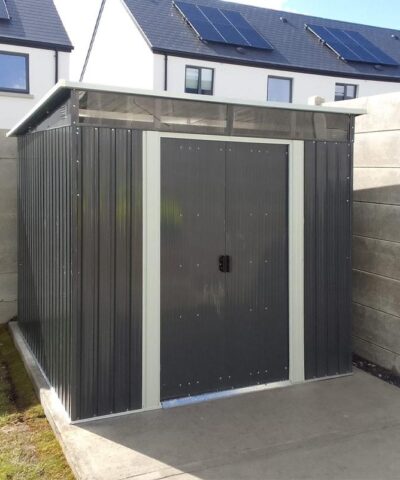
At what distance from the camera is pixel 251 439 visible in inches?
138

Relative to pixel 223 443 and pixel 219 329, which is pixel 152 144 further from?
pixel 223 443

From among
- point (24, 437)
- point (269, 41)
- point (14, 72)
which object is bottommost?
point (24, 437)

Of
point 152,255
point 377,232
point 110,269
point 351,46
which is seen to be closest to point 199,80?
point 351,46

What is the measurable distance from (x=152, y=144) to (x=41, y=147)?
1.25m

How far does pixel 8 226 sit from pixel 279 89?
12.1 metres

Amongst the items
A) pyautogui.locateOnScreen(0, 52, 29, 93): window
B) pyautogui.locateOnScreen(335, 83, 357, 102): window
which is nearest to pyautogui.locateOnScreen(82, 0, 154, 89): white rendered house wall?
pyautogui.locateOnScreen(0, 52, 29, 93): window

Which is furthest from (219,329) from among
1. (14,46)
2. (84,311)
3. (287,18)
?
(287,18)

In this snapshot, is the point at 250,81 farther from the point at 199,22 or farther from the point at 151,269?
the point at 151,269

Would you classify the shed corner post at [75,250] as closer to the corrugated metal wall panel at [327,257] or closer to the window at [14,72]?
the corrugated metal wall panel at [327,257]

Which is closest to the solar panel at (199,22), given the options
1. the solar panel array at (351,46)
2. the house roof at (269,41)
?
the house roof at (269,41)

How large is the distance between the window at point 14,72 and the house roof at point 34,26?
A: 1.15ft

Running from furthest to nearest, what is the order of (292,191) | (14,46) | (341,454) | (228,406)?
(14,46), (292,191), (228,406), (341,454)

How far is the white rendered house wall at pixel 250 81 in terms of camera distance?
14688mm

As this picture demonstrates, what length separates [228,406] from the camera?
3.99m
